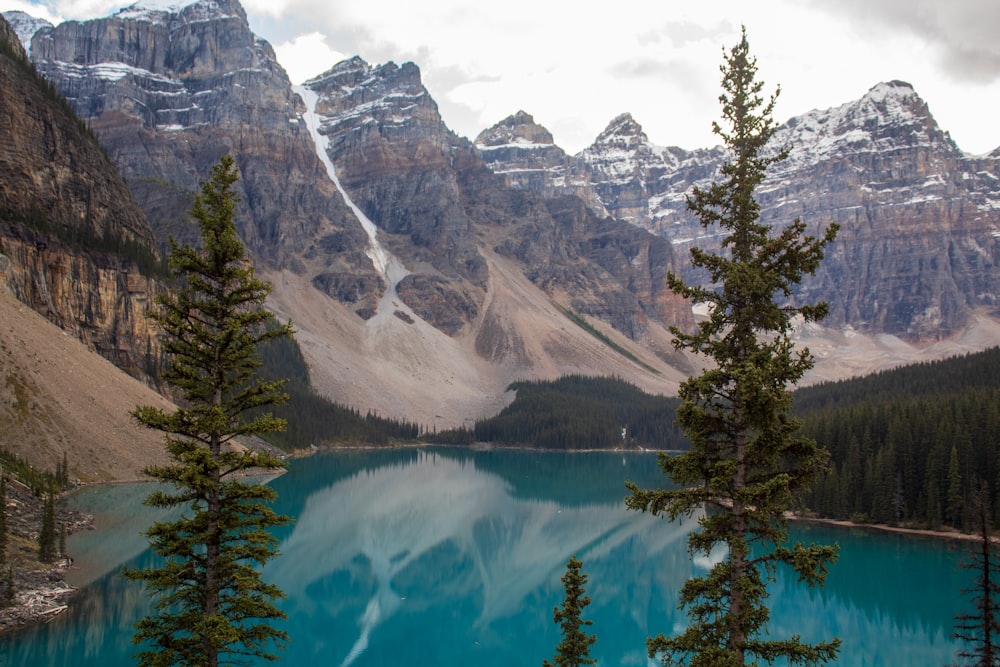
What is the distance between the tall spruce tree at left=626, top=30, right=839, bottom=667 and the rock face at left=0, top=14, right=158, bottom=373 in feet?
278

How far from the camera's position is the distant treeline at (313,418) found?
13850cm

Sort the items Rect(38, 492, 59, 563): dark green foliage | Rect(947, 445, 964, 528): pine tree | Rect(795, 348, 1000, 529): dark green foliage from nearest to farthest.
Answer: Rect(38, 492, 59, 563): dark green foliage < Rect(947, 445, 964, 528): pine tree < Rect(795, 348, 1000, 529): dark green foliage

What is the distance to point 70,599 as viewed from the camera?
39.1 m

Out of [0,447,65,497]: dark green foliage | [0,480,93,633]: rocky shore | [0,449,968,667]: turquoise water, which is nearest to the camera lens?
[0,480,93,633]: rocky shore

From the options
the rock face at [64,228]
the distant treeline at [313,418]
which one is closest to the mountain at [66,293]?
the rock face at [64,228]

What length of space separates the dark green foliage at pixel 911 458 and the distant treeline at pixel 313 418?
81.7m

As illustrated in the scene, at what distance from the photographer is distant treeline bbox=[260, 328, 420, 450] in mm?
138500

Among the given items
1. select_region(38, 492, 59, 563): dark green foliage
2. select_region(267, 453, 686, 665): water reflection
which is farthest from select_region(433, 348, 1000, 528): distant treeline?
select_region(38, 492, 59, 563): dark green foliage

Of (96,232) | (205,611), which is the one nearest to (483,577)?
(205,611)

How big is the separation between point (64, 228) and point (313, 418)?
61.0 m

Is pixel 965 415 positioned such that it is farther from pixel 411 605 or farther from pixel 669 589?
pixel 411 605

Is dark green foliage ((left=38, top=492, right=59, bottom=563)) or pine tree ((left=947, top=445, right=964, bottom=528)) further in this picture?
pine tree ((left=947, top=445, right=964, bottom=528))

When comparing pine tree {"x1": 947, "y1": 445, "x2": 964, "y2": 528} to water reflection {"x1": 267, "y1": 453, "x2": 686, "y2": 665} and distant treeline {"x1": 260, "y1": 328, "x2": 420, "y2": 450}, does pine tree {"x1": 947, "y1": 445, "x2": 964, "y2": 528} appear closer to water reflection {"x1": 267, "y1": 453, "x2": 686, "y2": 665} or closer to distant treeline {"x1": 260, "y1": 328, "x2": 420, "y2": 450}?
water reflection {"x1": 267, "y1": 453, "x2": 686, "y2": 665}

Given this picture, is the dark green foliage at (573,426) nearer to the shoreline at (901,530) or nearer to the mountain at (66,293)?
the mountain at (66,293)
